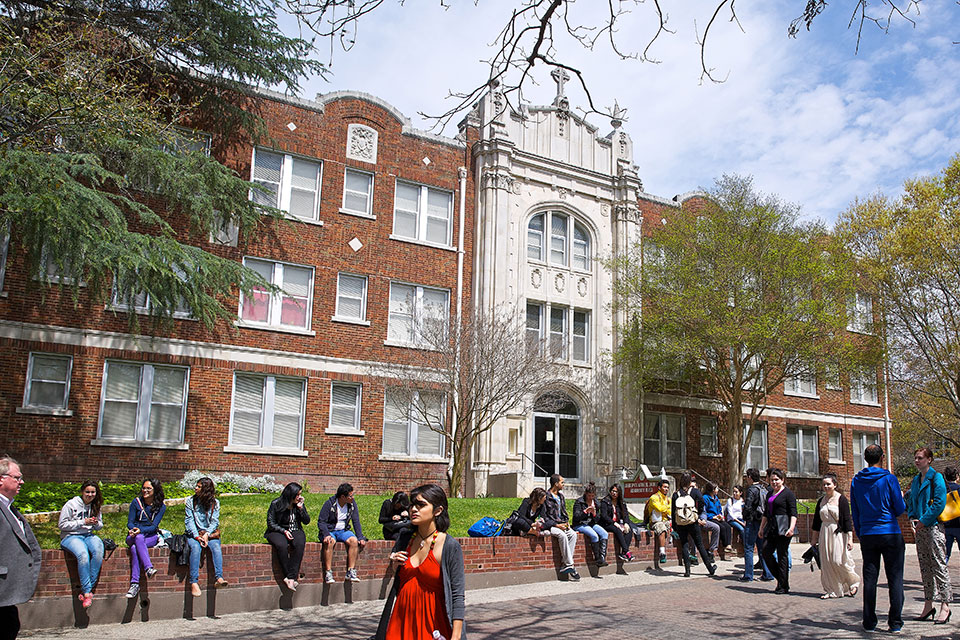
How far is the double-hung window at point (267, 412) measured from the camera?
74.4 ft

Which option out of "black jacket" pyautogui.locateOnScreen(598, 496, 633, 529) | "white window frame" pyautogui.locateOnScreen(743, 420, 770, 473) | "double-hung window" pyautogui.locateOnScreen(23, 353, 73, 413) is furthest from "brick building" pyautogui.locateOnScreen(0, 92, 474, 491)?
"white window frame" pyautogui.locateOnScreen(743, 420, 770, 473)

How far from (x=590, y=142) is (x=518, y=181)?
3846mm

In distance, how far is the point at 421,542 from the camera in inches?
210

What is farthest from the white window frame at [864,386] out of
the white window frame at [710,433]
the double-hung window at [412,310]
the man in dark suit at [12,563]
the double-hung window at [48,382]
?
the man in dark suit at [12,563]

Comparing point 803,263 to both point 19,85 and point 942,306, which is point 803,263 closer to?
point 942,306

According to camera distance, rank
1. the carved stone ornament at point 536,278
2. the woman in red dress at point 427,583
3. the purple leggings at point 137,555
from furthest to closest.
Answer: the carved stone ornament at point 536,278, the purple leggings at point 137,555, the woman in red dress at point 427,583

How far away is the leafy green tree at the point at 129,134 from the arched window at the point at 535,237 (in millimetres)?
9149

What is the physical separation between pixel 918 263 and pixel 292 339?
1965cm

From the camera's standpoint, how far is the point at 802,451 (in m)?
34.8

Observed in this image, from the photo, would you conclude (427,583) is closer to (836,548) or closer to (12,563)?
(12,563)

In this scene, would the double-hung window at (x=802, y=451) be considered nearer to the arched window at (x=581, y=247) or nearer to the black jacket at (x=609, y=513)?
the arched window at (x=581, y=247)

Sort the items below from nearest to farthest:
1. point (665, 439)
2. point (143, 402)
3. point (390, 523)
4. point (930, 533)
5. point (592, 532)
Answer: point (930, 533), point (390, 523), point (592, 532), point (143, 402), point (665, 439)

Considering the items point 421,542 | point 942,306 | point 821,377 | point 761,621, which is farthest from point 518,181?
point 421,542

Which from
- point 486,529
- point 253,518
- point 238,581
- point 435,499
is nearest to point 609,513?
point 486,529
